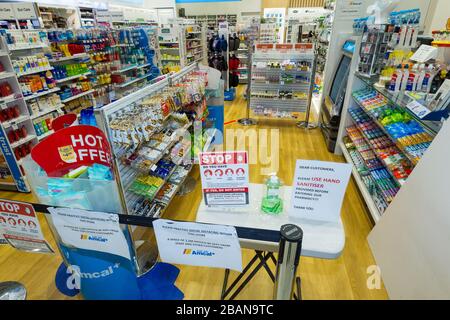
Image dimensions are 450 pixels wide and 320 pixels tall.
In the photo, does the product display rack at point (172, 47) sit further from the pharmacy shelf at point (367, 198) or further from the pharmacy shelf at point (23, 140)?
the pharmacy shelf at point (367, 198)

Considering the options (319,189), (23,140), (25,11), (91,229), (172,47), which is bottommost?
(23,140)

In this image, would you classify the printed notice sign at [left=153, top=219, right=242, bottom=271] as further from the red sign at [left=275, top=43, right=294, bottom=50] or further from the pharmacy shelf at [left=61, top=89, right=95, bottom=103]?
the red sign at [left=275, top=43, right=294, bottom=50]

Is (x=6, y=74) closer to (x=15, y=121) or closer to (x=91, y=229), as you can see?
(x=15, y=121)

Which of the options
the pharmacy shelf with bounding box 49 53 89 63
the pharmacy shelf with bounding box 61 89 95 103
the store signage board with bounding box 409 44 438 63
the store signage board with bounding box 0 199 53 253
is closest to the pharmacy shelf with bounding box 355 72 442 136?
the store signage board with bounding box 409 44 438 63

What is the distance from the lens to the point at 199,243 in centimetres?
102

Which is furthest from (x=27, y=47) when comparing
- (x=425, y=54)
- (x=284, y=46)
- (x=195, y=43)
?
(x=195, y=43)

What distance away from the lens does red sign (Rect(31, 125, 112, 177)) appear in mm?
1507

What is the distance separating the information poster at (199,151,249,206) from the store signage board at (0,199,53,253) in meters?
0.79

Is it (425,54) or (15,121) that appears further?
(15,121)

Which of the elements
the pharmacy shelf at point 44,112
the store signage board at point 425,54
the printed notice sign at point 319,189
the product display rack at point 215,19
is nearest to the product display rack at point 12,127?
the pharmacy shelf at point 44,112

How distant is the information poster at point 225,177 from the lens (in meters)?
1.27

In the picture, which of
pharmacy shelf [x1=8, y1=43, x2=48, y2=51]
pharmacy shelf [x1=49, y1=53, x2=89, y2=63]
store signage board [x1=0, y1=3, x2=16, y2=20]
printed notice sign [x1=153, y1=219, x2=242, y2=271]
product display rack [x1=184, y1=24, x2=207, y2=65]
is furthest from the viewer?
product display rack [x1=184, y1=24, x2=207, y2=65]

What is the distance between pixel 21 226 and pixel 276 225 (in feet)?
4.05

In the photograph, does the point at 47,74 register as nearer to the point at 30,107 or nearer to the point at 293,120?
the point at 30,107
